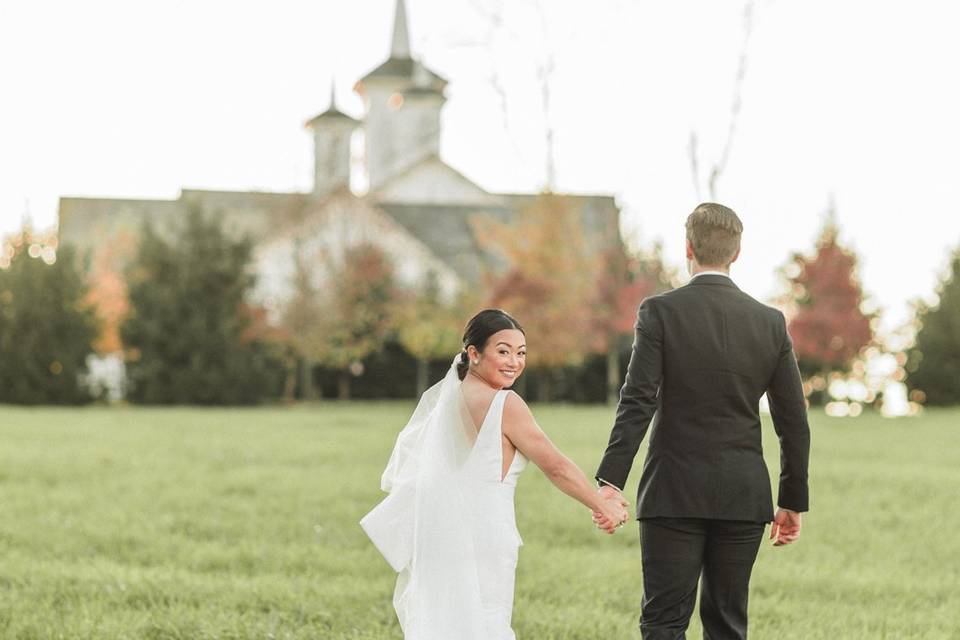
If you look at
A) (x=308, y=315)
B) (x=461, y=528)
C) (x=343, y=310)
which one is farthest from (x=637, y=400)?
(x=343, y=310)

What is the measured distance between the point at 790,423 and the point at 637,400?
740mm

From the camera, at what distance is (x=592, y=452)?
17.7m

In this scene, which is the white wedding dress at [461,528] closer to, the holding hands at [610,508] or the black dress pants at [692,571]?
the holding hands at [610,508]

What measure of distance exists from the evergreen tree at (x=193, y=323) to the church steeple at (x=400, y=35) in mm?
33409

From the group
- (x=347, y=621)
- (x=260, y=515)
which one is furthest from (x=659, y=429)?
(x=260, y=515)

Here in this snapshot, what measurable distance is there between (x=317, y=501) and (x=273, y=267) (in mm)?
41478

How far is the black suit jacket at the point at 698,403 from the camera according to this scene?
447cm

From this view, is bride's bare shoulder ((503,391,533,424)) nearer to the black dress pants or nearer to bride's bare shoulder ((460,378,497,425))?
bride's bare shoulder ((460,378,497,425))

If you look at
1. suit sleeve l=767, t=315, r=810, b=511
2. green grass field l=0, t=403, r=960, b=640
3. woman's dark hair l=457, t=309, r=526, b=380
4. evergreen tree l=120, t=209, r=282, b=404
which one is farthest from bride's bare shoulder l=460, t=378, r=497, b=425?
evergreen tree l=120, t=209, r=282, b=404

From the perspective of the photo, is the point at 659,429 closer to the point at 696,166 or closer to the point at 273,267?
the point at 696,166

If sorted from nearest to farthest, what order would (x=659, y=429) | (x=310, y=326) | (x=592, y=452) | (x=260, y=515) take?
1. (x=659, y=429)
2. (x=260, y=515)
3. (x=592, y=452)
4. (x=310, y=326)

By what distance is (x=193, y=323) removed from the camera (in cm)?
3897

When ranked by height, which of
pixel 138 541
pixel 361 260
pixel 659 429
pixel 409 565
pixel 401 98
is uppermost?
pixel 401 98

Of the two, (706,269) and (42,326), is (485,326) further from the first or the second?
(42,326)
